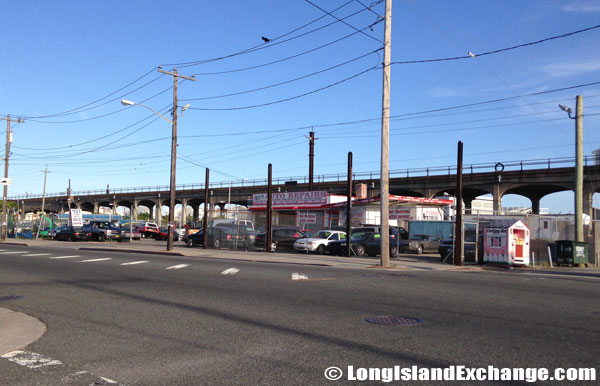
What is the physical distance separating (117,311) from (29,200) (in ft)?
418

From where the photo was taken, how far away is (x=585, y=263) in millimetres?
24250

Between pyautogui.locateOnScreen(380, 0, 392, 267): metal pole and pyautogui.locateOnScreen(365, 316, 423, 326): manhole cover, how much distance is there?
12532 millimetres

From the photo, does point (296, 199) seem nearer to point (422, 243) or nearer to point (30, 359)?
point (422, 243)

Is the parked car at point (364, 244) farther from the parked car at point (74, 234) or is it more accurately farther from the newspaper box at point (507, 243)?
the parked car at point (74, 234)

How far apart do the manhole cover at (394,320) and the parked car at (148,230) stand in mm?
48693

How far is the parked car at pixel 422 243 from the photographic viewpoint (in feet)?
107

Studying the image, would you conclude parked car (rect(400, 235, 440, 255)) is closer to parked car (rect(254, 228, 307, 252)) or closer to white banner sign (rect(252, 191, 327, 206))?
parked car (rect(254, 228, 307, 252))

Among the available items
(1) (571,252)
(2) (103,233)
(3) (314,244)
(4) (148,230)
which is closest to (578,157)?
(1) (571,252)

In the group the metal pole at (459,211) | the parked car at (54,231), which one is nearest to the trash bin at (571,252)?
the metal pole at (459,211)

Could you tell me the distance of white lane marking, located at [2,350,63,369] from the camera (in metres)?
6.15

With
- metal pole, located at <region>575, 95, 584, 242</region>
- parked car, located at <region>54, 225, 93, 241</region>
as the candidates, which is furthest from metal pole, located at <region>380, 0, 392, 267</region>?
parked car, located at <region>54, 225, 93, 241</region>

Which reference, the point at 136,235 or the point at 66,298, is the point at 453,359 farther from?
the point at 136,235

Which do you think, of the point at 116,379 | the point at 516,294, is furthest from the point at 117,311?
the point at 516,294

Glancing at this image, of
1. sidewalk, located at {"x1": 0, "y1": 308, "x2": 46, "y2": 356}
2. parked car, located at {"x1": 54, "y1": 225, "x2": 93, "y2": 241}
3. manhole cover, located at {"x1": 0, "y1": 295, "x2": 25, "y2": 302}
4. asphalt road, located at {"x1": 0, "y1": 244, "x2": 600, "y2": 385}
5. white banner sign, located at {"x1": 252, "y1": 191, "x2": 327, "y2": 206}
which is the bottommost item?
manhole cover, located at {"x1": 0, "y1": 295, "x2": 25, "y2": 302}
